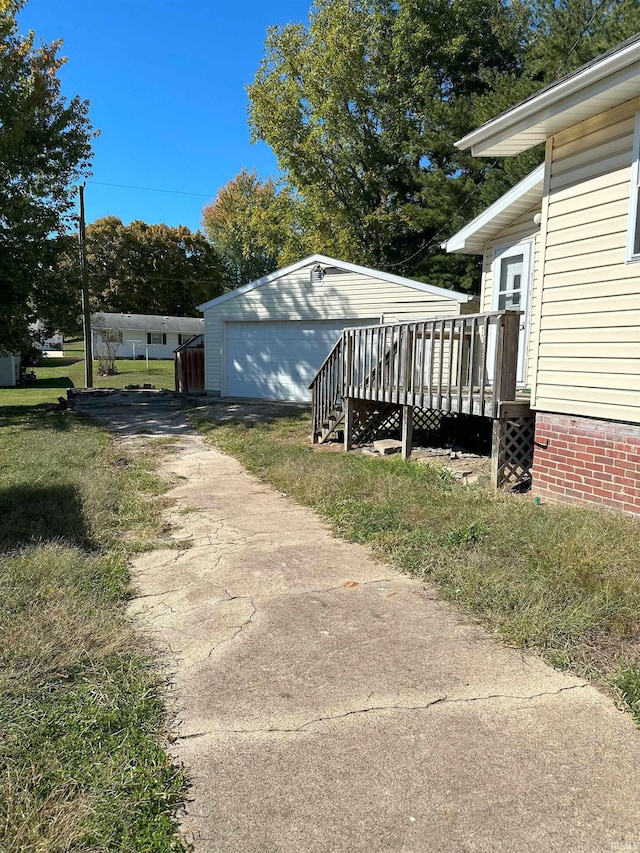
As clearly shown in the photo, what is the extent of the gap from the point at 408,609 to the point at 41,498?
A: 392 cm

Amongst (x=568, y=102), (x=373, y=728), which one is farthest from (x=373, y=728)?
(x=568, y=102)

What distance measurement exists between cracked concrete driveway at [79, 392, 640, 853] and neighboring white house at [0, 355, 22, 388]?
75.7ft

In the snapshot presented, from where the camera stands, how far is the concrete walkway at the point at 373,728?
1900 millimetres

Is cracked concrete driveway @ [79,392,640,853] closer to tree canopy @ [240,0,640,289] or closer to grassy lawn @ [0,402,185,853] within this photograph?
grassy lawn @ [0,402,185,853]

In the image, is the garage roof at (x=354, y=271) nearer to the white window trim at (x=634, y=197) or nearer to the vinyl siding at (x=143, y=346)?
the white window trim at (x=634, y=197)

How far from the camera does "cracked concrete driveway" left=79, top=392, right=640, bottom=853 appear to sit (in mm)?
1901

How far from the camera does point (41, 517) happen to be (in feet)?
16.7

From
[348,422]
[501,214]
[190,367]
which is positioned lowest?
[348,422]

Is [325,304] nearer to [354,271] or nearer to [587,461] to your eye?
[354,271]

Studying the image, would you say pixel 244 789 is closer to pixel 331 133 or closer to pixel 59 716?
pixel 59 716

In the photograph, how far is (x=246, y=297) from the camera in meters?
16.2

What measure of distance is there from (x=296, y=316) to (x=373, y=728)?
1375 cm

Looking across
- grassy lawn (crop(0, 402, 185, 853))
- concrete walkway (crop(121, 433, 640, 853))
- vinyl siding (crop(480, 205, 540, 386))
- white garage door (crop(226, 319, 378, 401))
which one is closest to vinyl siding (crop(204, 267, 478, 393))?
white garage door (crop(226, 319, 378, 401))

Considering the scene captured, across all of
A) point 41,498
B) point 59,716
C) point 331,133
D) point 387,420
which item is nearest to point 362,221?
point 331,133
